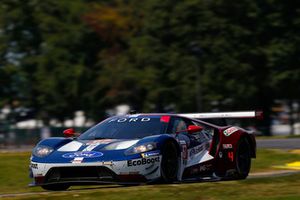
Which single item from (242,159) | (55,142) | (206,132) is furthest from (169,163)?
(242,159)

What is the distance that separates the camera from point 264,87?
48031 mm

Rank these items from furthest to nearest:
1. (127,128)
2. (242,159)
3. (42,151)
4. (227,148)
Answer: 1. (242,159)
2. (227,148)
3. (127,128)
4. (42,151)

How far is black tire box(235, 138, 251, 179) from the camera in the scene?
12.3 metres

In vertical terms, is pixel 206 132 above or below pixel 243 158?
above

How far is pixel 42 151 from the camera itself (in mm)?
10711

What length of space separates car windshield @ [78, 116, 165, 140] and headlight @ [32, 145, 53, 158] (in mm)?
684

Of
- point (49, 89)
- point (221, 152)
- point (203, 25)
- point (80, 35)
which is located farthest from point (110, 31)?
point (221, 152)

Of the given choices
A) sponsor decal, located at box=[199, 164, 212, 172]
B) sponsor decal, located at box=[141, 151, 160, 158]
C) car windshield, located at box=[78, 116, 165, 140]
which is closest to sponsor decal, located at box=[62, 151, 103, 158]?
sponsor decal, located at box=[141, 151, 160, 158]

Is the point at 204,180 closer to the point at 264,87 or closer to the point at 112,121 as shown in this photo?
the point at 112,121

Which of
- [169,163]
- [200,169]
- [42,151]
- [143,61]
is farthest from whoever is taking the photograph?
[143,61]

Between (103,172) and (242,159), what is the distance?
311 cm

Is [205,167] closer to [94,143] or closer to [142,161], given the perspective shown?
[142,161]

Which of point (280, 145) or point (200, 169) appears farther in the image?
point (280, 145)

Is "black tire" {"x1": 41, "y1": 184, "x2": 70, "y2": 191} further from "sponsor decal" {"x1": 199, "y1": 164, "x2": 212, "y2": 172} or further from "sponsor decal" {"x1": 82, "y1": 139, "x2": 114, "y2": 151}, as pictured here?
"sponsor decal" {"x1": 199, "y1": 164, "x2": 212, "y2": 172}
